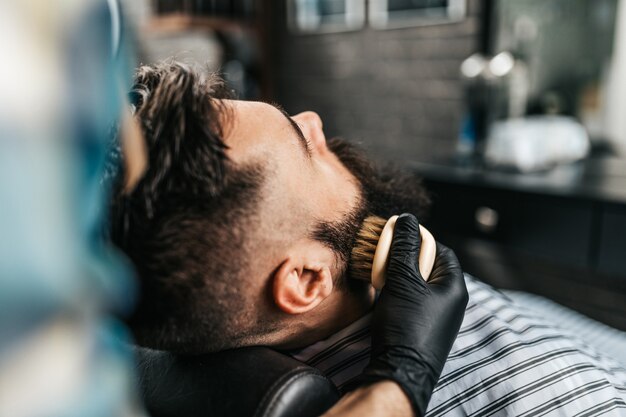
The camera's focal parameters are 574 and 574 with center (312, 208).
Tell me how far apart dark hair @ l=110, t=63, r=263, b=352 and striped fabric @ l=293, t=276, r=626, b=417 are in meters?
0.23

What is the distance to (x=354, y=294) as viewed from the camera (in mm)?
970

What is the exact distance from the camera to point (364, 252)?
92 cm

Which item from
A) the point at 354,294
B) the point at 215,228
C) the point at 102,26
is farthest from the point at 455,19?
the point at 102,26

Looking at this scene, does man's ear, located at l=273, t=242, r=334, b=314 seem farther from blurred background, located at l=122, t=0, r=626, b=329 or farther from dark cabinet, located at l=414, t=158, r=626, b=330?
dark cabinet, located at l=414, t=158, r=626, b=330

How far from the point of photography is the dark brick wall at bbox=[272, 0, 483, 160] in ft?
8.65

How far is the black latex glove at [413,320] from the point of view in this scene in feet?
2.48

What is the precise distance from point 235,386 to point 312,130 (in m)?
0.47

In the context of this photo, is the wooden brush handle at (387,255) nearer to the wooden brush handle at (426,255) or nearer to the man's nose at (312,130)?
the wooden brush handle at (426,255)

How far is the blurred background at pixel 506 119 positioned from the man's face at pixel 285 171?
28.1 inches

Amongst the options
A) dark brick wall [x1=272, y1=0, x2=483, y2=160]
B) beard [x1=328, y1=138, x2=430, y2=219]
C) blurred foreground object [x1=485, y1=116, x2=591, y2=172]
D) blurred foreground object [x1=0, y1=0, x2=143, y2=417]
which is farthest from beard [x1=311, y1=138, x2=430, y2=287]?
dark brick wall [x1=272, y1=0, x2=483, y2=160]

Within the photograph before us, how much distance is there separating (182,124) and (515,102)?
6.60 ft

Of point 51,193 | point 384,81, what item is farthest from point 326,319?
point 384,81

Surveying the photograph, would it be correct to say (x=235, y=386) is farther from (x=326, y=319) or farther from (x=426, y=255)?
(x=426, y=255)

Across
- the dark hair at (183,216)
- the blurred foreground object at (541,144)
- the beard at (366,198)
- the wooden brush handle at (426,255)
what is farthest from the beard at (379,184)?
the blurred foreground object at (541,144)
